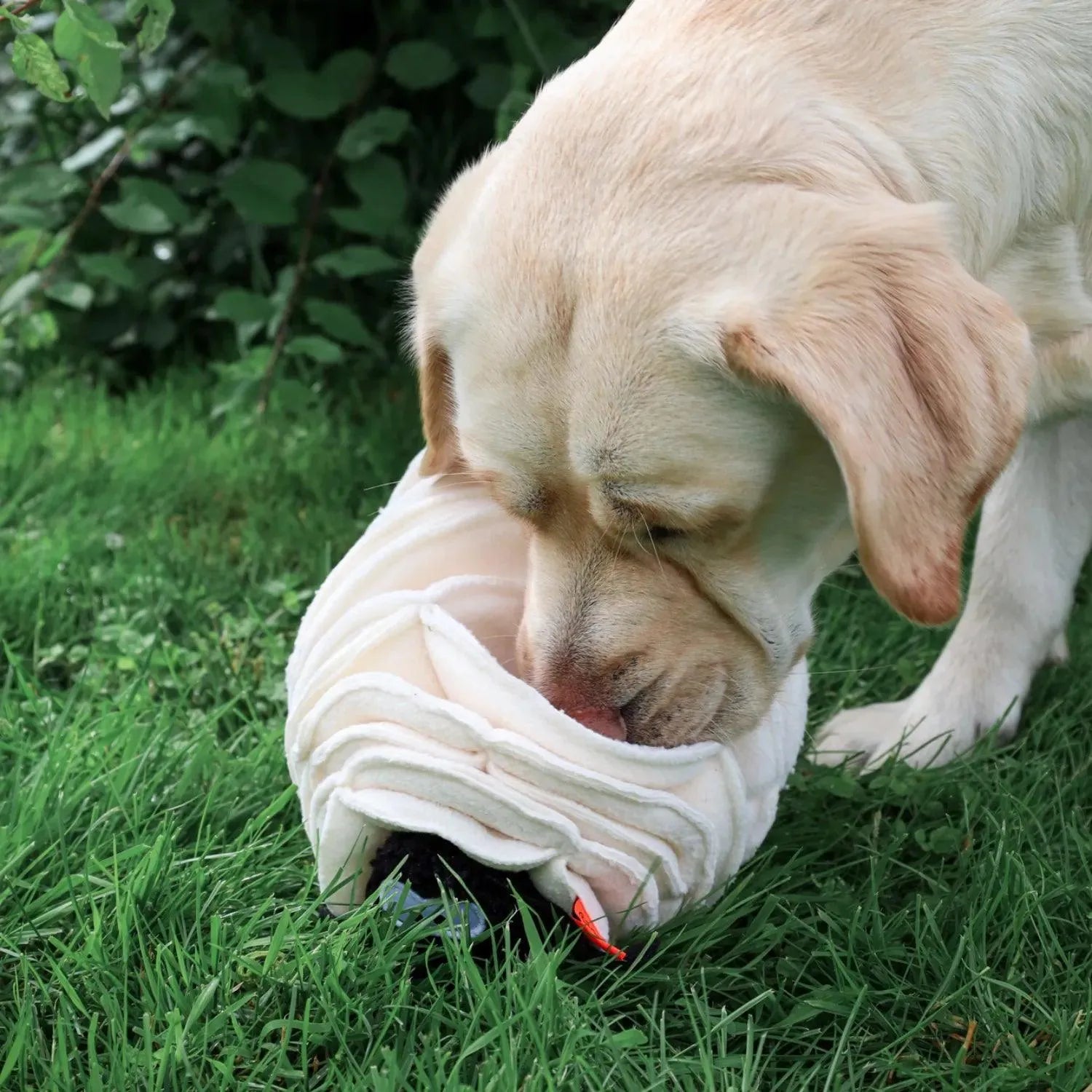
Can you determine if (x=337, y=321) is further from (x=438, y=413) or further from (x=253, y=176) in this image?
(x=438, y=413)

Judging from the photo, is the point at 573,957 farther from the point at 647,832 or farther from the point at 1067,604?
the point at 1067,604

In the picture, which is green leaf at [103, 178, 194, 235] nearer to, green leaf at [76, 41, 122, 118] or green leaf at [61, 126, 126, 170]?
green leaf at [61, 126, 126, 170]

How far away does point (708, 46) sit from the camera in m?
2.33

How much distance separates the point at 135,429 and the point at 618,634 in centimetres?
263

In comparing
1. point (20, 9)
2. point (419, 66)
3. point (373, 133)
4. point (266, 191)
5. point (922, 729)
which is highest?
point (20, 9)

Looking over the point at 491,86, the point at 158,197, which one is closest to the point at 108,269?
the point at 158,197

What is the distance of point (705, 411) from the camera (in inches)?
83.9

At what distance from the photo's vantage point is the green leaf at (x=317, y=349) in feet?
14.0

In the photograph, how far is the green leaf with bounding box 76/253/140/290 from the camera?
4426 millimetres

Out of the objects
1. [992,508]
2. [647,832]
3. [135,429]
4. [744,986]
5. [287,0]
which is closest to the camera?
[647,832]

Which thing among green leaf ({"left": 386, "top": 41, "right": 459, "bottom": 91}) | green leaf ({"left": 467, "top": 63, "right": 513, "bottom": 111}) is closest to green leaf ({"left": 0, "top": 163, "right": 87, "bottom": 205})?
green leaf ({"left": 386, "top": 41, "right": 459, "bottom": 91})

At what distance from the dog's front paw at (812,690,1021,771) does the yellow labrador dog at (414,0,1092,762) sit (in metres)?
0.60

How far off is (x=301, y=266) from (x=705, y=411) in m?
2.73

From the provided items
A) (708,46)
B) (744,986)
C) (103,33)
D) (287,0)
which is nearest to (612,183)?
(708,46)
